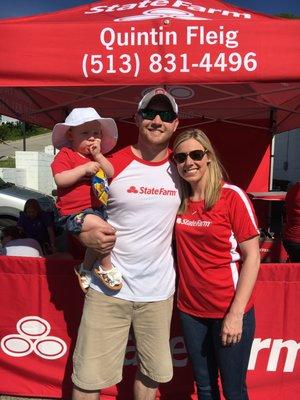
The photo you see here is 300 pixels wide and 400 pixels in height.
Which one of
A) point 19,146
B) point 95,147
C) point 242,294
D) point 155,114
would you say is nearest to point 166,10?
point 155,114

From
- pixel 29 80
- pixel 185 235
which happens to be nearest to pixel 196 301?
pixel 185 235

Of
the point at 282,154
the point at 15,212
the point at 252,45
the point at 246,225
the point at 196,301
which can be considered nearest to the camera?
the point at 246,225

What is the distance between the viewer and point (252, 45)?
250 cm

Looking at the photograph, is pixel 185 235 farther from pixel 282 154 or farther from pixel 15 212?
pixel 282 154

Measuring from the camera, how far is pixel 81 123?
2332 millimetres

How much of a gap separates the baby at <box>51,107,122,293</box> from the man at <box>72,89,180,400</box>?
8 cm

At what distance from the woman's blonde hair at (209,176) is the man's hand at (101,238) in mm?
407

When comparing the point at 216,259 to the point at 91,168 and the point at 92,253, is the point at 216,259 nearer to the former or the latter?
the point at 92,253

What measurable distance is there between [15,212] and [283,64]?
7.36 meters

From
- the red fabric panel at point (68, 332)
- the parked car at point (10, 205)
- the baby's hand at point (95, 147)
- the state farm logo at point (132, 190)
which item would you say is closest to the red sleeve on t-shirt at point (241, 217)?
the state farm logo at point (132, 190)

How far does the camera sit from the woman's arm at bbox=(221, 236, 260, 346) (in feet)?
6.89

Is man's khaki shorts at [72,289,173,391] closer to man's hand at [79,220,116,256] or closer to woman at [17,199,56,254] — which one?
man's hand at [79,220,116,256]

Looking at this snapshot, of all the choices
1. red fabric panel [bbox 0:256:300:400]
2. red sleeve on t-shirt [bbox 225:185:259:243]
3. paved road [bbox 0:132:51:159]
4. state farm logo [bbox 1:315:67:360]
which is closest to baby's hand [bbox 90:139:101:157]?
red sleeve on t-shirt [bbox 225:185:259:243]

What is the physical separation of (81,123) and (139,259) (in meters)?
0.83
